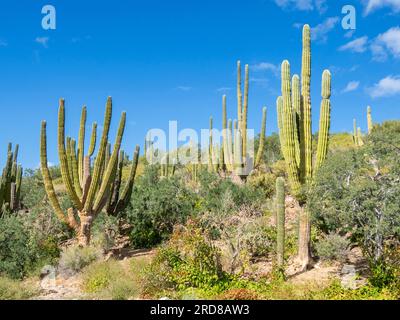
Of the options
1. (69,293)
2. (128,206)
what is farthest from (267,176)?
(69,293)

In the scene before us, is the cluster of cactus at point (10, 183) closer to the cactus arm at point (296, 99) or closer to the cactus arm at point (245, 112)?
the cactus arm at point (245, 112)

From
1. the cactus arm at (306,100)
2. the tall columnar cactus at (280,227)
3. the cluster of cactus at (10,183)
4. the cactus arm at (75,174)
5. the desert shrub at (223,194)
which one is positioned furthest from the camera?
the cluster of cactus at (10,183)

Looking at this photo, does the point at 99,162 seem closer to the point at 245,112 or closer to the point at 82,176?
the point at 82,176

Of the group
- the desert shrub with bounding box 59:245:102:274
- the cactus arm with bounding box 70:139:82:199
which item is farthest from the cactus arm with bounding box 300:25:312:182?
the cactus arm with bounding box 70:139:82:199

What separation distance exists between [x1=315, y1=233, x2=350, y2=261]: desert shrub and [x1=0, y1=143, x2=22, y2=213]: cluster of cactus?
12113 millimetres

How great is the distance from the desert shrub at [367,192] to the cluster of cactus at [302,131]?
0.64 m

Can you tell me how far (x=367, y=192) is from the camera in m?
8.64

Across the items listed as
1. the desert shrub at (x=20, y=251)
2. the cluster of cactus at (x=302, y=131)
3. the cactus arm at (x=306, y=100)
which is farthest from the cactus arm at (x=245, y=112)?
the desert shrub at (x=20, y=251)

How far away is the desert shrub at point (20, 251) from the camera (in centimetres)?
1084

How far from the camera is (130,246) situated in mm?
13875

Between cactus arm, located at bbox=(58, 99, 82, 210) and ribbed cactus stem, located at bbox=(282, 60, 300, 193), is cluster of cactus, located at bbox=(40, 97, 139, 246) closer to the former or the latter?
cactus arm, located at bbox=(58, 99, 82, 210)

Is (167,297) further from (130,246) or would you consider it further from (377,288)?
(130,246)

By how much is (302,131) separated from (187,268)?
188 inches

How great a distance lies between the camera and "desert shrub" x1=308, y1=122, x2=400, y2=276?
840 centimetres
